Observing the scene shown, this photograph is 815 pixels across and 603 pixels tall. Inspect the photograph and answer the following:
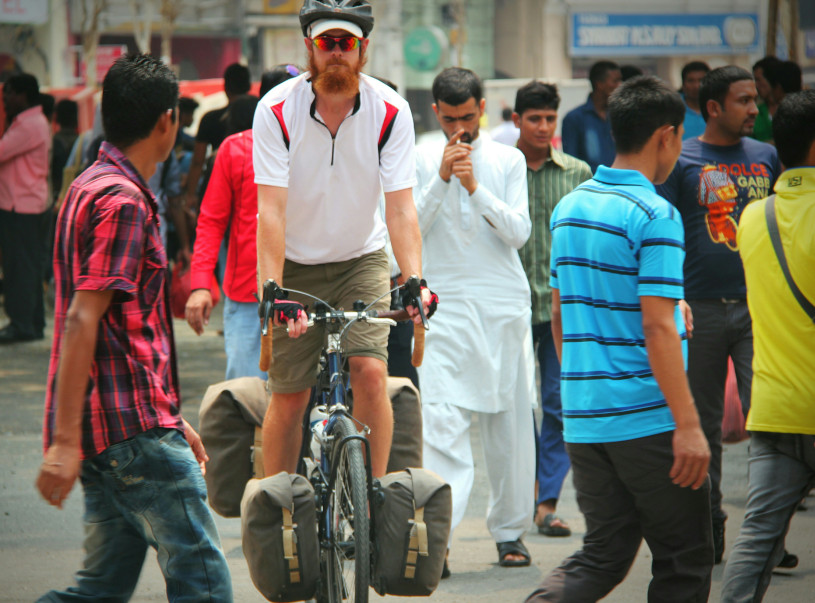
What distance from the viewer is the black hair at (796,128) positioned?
13.5ft

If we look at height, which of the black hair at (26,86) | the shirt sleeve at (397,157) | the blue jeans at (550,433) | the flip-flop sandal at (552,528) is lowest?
the flip-flop sandal at (552,528)

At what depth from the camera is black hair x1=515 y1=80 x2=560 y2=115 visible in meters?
6.24

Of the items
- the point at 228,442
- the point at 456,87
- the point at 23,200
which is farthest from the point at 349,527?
the point at 23,200

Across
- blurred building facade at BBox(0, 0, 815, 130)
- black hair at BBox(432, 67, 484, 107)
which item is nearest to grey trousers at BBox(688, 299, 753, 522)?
black hair at BBox(432, 67, 484, 107)

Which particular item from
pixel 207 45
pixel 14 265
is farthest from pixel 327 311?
pixel 207 45

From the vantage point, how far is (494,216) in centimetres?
534

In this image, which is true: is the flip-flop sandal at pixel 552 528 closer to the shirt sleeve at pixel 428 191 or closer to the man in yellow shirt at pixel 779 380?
the shirt sleeve at pixel 428 191

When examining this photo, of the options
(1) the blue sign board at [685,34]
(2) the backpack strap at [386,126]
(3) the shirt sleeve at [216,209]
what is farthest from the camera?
(1) the blue sign board at [685,34]

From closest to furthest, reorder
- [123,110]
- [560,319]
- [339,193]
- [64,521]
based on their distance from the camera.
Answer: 1. [123,110]
2. [560,319]
3. [339,193]
4. [64,521]

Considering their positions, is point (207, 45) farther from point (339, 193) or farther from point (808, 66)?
point (339, 193)

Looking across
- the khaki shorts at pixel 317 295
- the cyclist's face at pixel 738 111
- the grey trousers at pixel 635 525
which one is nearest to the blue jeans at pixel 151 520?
the grey trousers at pixel 635 525

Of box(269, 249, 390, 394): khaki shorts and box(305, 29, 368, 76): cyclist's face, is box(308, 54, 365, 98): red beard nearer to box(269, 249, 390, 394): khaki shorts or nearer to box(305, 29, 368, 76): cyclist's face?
box(305, 29, 368, 76): cyclist's face

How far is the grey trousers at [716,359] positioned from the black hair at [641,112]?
1.83m

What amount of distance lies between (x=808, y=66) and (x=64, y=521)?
31738 millimetres
